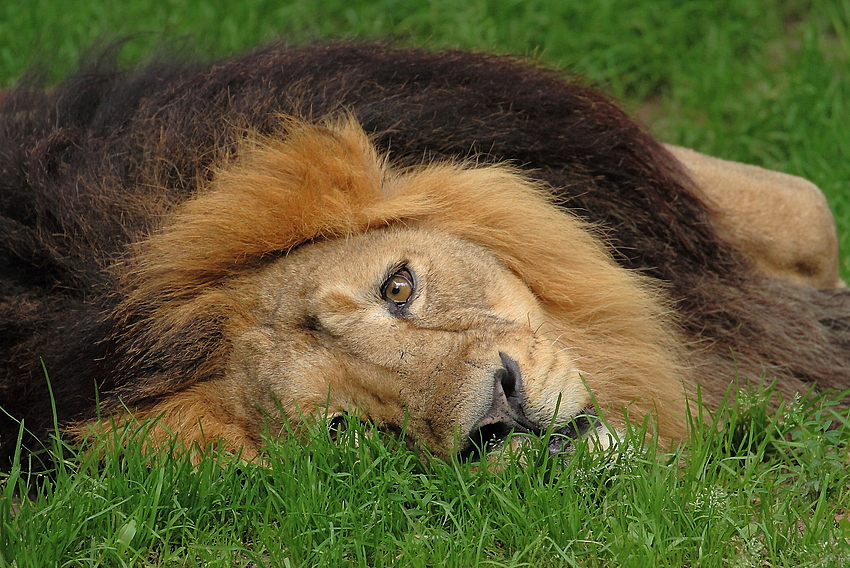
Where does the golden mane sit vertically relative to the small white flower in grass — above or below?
above

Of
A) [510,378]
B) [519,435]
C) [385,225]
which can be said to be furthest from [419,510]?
[385,225]

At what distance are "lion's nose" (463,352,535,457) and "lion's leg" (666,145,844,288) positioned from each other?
4.48ft

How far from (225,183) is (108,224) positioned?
1.22 feet

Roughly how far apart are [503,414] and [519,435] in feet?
0.35

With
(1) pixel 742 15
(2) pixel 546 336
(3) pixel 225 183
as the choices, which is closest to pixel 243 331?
(3) pixel 225 183

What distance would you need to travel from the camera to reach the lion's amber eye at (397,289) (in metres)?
3.12

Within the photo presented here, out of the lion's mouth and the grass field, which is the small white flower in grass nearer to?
the grass field

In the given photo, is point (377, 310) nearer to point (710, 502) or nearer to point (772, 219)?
point (710, 502)

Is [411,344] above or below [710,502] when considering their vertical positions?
above

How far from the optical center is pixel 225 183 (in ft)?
10.7

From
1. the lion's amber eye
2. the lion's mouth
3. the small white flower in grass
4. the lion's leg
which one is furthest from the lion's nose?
the lion's leg

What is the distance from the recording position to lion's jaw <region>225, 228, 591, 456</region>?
2889 mm

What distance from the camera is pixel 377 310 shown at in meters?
3.09

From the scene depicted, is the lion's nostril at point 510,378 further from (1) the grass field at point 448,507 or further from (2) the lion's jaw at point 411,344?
(1) the grass field at point 448,507
